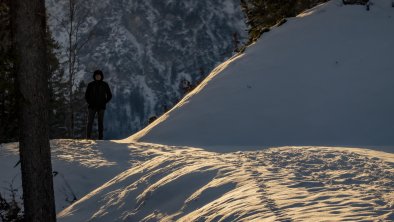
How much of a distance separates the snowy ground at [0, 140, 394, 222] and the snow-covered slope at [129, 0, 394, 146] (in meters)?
4.00

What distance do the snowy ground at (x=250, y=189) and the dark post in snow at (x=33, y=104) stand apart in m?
0.97

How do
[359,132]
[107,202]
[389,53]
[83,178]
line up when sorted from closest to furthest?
[107,202] < [83,178] < [359,132] < [389,53]

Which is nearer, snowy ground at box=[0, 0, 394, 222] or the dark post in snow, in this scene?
snowy ground at box=[0, 0, 394, 222]

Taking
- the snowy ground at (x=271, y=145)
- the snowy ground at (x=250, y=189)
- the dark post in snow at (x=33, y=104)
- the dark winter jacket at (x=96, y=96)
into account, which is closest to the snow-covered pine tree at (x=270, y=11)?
the snowy ground at (x=271, y=145)

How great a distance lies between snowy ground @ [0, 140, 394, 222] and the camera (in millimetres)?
4799

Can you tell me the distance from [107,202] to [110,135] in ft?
551

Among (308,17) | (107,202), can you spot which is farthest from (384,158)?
(308,17)

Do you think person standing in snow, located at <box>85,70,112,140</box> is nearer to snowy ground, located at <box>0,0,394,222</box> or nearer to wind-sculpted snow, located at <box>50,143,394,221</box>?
snowy ground, located at <box>0,0,394,222</box>

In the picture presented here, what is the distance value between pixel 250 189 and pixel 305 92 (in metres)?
8.57

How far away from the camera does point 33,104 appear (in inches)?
259

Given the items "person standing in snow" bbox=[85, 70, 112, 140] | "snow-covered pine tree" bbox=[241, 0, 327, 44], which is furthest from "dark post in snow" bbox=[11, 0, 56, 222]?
"snow-covered pine tree" bbox=[241, 0, 327, 44]

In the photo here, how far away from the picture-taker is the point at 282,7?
2170 cm

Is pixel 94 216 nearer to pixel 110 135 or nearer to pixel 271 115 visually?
pixel 271 115

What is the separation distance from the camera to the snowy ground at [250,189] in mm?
4799
